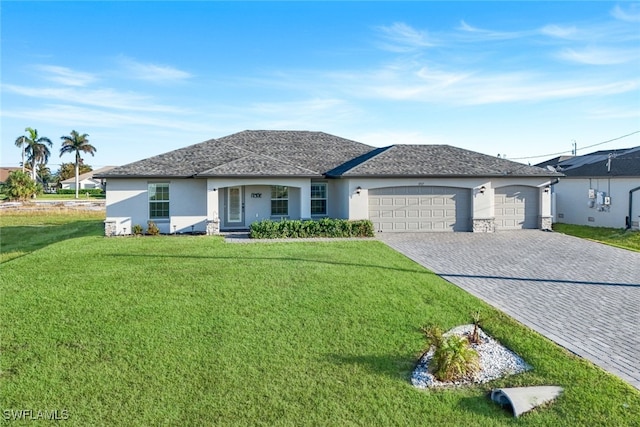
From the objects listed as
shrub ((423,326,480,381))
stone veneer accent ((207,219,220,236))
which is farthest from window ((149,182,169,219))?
shrub ((423,326,480,381))

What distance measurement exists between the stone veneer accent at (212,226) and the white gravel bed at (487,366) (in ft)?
45.6

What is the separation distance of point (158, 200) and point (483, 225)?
1524 centimetres

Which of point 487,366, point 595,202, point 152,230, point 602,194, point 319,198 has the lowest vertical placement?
point 487,366

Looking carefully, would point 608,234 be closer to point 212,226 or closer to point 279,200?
point 279,200

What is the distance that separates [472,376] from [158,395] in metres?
4.02

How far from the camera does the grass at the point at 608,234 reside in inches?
683

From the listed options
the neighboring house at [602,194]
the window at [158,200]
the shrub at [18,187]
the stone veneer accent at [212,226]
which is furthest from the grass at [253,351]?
the shrub at [18,187]

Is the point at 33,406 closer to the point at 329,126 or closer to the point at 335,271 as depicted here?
the point at 335,271

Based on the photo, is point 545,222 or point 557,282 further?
point 545,222

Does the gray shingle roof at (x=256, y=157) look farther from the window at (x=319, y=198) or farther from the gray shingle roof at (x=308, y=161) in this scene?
the window at (x=319, y=198)

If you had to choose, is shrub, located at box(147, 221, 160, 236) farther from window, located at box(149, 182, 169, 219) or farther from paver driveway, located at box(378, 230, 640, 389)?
paver driveway, located at box(378, 230, 640, 389)

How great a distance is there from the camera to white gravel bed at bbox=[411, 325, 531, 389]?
5.40 meters

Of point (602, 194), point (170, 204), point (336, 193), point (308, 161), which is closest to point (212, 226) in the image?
point (170, 204)

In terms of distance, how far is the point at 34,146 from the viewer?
7038 centimetres
